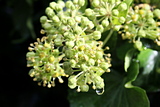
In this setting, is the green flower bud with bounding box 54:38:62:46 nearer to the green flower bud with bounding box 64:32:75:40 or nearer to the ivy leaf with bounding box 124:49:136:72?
the green flower bud with bounding box 64:32:75:40

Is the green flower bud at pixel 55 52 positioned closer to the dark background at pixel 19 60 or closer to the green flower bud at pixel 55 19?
the green flower bud at pixel 55 19

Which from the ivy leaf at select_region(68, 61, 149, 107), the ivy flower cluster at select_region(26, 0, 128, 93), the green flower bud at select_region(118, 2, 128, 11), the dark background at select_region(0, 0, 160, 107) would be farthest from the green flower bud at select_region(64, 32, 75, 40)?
the dark background at select_region(0, 0, 160, 107)

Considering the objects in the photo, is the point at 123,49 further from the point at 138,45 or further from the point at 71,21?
the point at 71,21

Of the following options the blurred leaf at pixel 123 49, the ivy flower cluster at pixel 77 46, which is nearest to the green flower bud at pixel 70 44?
the ivy flower cluster at pixel 77 46

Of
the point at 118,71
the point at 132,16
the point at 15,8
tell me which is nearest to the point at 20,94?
the point at 15,8

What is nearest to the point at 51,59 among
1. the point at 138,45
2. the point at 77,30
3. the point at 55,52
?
the point at 55,52
